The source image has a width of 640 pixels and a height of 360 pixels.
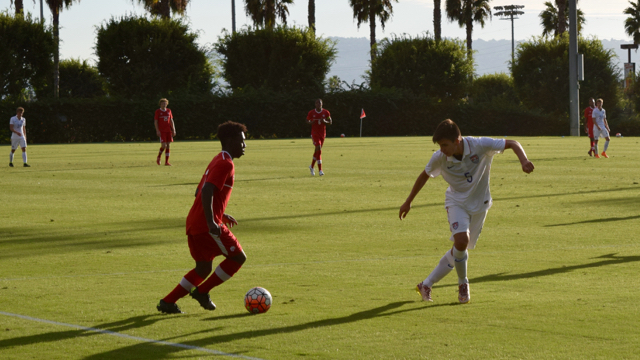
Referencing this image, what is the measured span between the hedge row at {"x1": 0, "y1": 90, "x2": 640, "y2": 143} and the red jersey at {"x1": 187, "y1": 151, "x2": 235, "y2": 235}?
145 ft

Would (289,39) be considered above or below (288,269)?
above

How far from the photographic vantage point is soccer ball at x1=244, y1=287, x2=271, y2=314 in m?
6.39

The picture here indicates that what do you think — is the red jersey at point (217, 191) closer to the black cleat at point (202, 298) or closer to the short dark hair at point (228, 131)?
the short dark hair at point (228, 131)

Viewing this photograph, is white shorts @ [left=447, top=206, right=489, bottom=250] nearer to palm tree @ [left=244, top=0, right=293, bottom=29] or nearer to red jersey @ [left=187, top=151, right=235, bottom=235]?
red jersey @ [left=187, top=151, right=235, bottom=235]

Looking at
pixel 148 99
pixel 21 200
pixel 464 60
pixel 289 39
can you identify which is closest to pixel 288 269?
pixel 21 200

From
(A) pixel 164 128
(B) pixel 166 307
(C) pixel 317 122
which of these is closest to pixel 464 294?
(B) pixel 166 307

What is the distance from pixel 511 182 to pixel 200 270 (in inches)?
497

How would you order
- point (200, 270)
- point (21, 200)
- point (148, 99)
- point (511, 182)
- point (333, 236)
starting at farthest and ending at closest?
point (148, 99), point (511, 182), point (21, 200), point (333, 236), point (200, 270)

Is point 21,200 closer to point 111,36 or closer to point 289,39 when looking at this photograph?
point 111,36

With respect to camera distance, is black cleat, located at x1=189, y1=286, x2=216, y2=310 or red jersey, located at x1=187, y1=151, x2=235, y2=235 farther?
black cleat, located at x1=189, y1=286, x2=216, y2=310

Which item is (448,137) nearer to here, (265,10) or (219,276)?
(219,276)

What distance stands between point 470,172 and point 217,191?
6.68 ft

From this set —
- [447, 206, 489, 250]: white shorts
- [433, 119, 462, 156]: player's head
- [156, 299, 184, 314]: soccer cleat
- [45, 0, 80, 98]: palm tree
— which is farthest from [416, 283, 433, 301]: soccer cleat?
[45, 0, 80, 98]: palm tree

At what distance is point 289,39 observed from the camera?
57.6 meters
